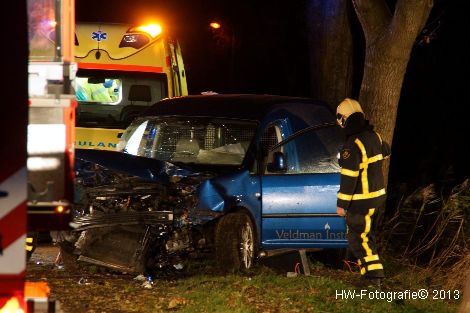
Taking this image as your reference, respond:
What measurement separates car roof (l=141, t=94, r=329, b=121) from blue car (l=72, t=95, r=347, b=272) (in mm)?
13

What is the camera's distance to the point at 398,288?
932 centimetres

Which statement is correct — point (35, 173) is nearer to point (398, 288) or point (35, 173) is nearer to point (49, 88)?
point (49, 88)

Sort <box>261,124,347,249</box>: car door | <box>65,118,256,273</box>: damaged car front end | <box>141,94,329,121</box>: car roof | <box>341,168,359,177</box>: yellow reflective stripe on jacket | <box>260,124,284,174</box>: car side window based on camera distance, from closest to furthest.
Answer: <box>341,168,359,177</box>: yellow reflective stripe on jacket, <box>65,118,256,273</box>: damaged car front end, <box>261,124,347,249</box>: car door, <box>260,124,284,174</box>: car side window, <box>141,94,329,121</box>: car roof

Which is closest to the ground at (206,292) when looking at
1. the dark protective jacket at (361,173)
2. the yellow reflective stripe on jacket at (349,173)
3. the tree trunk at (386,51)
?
the dark protective jacket at (361,173)

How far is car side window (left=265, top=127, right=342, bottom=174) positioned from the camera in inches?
386

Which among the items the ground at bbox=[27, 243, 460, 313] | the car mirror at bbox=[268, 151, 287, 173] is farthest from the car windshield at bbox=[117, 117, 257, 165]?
the ground at bbox=[27, 243, 460, 313]

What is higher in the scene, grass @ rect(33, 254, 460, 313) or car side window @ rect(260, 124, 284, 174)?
car side window @ rect(260, 124, 284, 174)

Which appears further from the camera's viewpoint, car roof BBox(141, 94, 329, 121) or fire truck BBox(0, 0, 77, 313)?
car roof BBox(141, 94, 329, 121)

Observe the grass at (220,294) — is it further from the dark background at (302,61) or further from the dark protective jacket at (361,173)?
the dark background at (302,61)

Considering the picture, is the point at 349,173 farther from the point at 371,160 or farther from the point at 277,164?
the point at 277,164

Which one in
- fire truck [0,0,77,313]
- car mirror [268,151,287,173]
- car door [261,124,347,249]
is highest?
fire truck [0,0,77,313]

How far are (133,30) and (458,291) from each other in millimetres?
6096

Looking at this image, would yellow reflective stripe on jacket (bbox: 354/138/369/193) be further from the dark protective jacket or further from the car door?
the car door

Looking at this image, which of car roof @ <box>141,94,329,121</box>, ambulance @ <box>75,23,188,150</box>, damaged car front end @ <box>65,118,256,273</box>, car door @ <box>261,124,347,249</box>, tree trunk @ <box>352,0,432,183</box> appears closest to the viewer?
damaged car front end @ <box>65,118,256,273</box>
